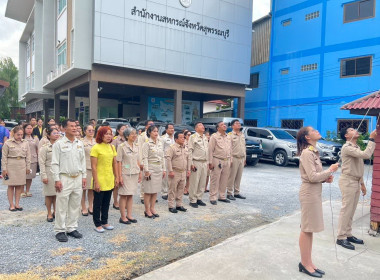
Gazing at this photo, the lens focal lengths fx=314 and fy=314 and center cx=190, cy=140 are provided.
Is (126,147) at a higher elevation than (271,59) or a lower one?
lower

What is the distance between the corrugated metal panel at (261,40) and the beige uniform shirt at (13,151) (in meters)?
20.5

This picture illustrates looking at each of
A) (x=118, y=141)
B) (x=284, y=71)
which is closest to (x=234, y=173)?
(x=118, y=141)

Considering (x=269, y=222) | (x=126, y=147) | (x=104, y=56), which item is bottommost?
(x=269, y=222)

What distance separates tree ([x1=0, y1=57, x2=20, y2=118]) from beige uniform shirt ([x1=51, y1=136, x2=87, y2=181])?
141 feet

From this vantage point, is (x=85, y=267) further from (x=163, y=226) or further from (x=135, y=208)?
(x=135, y=208)

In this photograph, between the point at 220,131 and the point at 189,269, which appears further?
the point at 220,131

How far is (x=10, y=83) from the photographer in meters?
42.2

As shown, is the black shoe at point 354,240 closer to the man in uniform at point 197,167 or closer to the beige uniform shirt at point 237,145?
the man in uniform at point 197,167

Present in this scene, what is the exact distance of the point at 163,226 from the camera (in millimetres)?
5199

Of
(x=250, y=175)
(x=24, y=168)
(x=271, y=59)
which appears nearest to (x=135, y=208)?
(x=24, y=168)

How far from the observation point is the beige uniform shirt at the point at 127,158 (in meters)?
5.20

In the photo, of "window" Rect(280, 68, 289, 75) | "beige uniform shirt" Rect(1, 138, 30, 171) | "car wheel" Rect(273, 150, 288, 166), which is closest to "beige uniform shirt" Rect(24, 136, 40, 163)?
"beige uniform shirt" Rect(1, 138, 30, 171)

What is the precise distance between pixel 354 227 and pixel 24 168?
607 cm

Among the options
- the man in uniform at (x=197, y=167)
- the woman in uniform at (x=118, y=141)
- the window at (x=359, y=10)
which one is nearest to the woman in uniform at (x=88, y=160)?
the woman in uniform at (x=118, y=141)
